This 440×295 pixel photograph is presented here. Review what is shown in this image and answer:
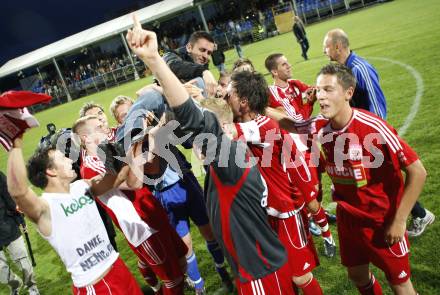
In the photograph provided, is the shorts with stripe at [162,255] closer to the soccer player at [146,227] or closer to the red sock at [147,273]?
the soccer player at [146,227]

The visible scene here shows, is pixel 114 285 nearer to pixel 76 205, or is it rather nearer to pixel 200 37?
pixel 76 205

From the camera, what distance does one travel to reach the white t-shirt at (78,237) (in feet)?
8.80

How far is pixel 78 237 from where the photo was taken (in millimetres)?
2764

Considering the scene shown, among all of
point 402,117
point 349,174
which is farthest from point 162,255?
point 402,117

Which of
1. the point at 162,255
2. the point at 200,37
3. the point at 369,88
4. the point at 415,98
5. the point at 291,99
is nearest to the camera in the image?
the point at 162,255

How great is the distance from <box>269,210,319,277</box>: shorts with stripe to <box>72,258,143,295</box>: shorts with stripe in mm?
1341

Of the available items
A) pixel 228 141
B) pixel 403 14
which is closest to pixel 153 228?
pixel 228 141

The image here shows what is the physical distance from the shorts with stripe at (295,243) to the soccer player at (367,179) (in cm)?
36

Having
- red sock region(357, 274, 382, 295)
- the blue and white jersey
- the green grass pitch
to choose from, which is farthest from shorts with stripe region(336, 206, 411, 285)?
the blue and white jersey

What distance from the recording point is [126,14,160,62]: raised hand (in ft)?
5.51

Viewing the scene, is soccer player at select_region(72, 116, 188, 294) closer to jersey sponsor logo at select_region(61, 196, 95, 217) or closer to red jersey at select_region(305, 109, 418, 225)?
jersey sponsor logo at select_region(61, 196, 95, 217)

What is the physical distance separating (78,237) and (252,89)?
1860 mm

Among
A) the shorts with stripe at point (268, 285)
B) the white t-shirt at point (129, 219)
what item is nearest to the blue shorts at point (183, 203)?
the white t-shirt at point (129, 219)

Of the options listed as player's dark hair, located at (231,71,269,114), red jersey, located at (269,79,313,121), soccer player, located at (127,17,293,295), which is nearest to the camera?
soccer player, located at (127,17,293,295)
